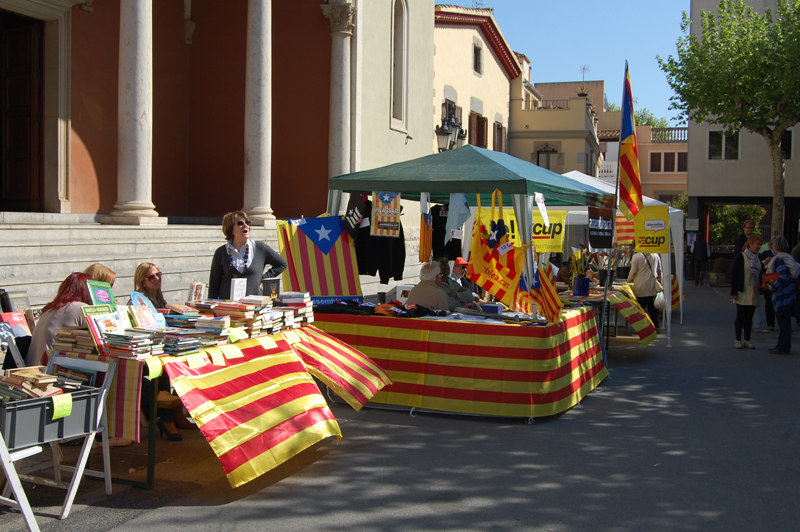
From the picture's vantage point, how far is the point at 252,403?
4.85 m

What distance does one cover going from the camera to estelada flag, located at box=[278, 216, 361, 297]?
900cm

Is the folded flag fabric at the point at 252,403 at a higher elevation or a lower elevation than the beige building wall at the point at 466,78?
lower

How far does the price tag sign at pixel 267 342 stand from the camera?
17.6 feet

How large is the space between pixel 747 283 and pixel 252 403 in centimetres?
871

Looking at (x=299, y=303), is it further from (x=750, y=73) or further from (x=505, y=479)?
(x=750, y=73)

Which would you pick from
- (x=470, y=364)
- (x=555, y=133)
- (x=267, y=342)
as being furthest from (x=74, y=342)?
(x=555, y=133)

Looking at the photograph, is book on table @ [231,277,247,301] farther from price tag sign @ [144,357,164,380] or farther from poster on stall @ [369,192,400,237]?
poster on stall @ [369,192,400,237]

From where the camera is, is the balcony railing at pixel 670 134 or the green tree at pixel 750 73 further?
the balcony railing at pixel 670 134

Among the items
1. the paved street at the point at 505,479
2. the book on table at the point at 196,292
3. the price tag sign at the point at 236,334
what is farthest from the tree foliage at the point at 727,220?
the price tag sign at the point at 236,334

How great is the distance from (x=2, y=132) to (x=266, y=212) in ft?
16.4

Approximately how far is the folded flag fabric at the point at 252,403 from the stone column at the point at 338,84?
10.8 metres

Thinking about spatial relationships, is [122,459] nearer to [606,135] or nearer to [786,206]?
[786,206]

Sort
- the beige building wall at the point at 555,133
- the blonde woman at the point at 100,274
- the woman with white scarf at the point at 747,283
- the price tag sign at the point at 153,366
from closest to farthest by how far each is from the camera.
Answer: the price tag sign at the point at 153,366
the blonde woman at the point at 100,274
the woman with white scarf at the point at 747,283
the beige building wall at the point at 555,133

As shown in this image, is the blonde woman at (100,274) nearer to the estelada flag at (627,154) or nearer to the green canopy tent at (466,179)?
Answer: the green canopy tent at (466,179)
